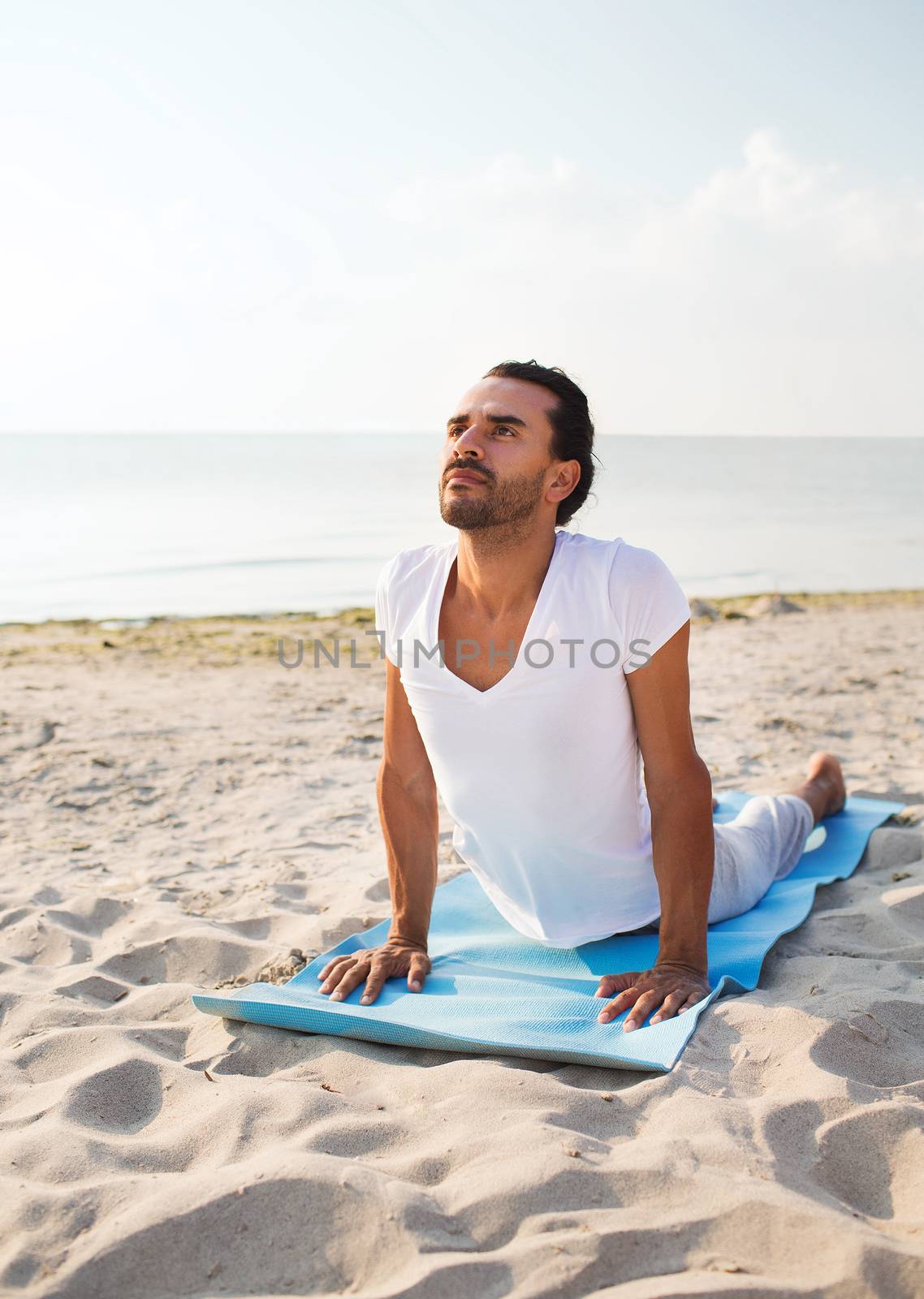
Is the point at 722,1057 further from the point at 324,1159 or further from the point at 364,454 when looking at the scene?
the point at 364,454

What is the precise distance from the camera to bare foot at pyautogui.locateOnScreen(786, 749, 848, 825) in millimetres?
4329

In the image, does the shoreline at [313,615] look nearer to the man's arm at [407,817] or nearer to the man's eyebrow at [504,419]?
the man's arm at [407,817]

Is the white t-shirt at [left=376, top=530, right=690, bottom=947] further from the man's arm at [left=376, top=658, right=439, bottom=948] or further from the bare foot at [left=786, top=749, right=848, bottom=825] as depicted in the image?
the bare foot at [left=786, top=749, right=848, bottom=825]

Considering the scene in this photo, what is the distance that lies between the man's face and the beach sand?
1.38 m

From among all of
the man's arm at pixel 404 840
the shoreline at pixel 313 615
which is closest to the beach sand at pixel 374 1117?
the man's arm at pixel 404 840

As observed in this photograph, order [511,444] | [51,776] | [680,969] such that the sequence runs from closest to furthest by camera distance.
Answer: [680,969] → [511,444] → [51,776]

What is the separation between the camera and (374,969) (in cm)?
299

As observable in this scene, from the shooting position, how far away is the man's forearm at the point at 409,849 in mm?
3168

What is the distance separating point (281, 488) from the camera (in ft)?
125

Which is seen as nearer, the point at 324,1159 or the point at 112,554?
the point at 324,1159

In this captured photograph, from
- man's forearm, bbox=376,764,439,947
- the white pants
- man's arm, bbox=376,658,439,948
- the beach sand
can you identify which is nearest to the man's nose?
man's arm, bbox=376,658,439,948

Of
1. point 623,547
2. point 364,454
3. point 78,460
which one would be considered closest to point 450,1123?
point 623,547

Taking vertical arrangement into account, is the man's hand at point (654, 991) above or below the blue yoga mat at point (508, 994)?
above

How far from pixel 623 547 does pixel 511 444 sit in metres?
0.44
